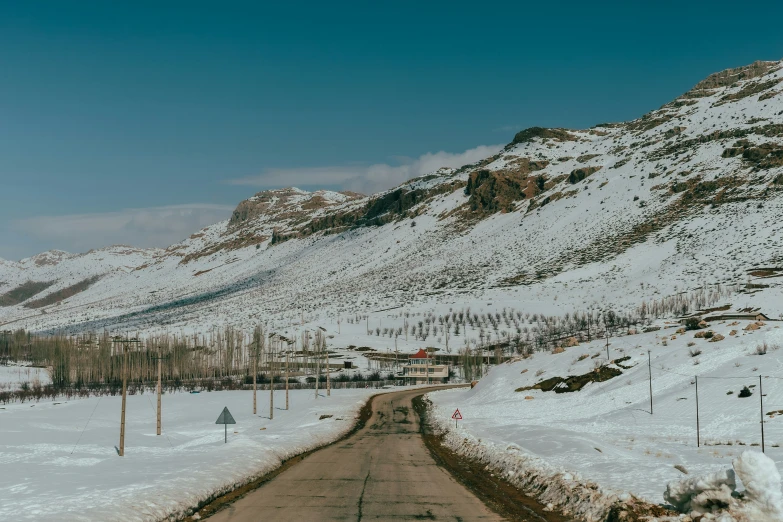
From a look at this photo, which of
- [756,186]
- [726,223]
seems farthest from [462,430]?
[756,186]

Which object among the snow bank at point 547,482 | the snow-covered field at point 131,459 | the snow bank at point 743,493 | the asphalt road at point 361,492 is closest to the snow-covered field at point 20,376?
the snow-covered field at point 131,459

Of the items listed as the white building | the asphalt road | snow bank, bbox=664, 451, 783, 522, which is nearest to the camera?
snow bank, bbox=664, 451, 783, 522

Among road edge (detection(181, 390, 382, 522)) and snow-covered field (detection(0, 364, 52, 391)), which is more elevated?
road edge (detection(181, 390, 382, 522))

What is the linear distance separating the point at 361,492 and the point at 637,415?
77.3 feet

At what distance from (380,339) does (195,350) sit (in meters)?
41.6

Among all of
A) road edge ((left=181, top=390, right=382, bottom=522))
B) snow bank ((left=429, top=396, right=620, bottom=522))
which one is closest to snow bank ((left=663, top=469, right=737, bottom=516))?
snow bank ((left=429, top=396, right=620, bottom=522))

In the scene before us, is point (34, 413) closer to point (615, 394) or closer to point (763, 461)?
point (615, 394)

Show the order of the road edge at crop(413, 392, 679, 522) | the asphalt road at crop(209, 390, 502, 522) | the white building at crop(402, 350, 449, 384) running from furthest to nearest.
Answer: the white building at crop(402, 350, 449, 384) → the asphalt road at crop(209, 390, 502, 522) → the road edge at crop(413, 392, 679, 522)

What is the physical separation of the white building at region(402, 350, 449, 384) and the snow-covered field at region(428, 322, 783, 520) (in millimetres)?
50286

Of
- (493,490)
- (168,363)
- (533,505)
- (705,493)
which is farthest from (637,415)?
(168,363)

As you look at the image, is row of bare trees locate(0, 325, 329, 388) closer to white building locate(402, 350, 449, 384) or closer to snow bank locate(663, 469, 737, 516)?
white building locate(402, 350, 449, 384)

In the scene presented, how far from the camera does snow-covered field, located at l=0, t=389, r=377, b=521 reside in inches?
636

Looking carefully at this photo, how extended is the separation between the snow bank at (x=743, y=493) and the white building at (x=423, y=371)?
9802 cm

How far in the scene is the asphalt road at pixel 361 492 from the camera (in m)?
15.6
